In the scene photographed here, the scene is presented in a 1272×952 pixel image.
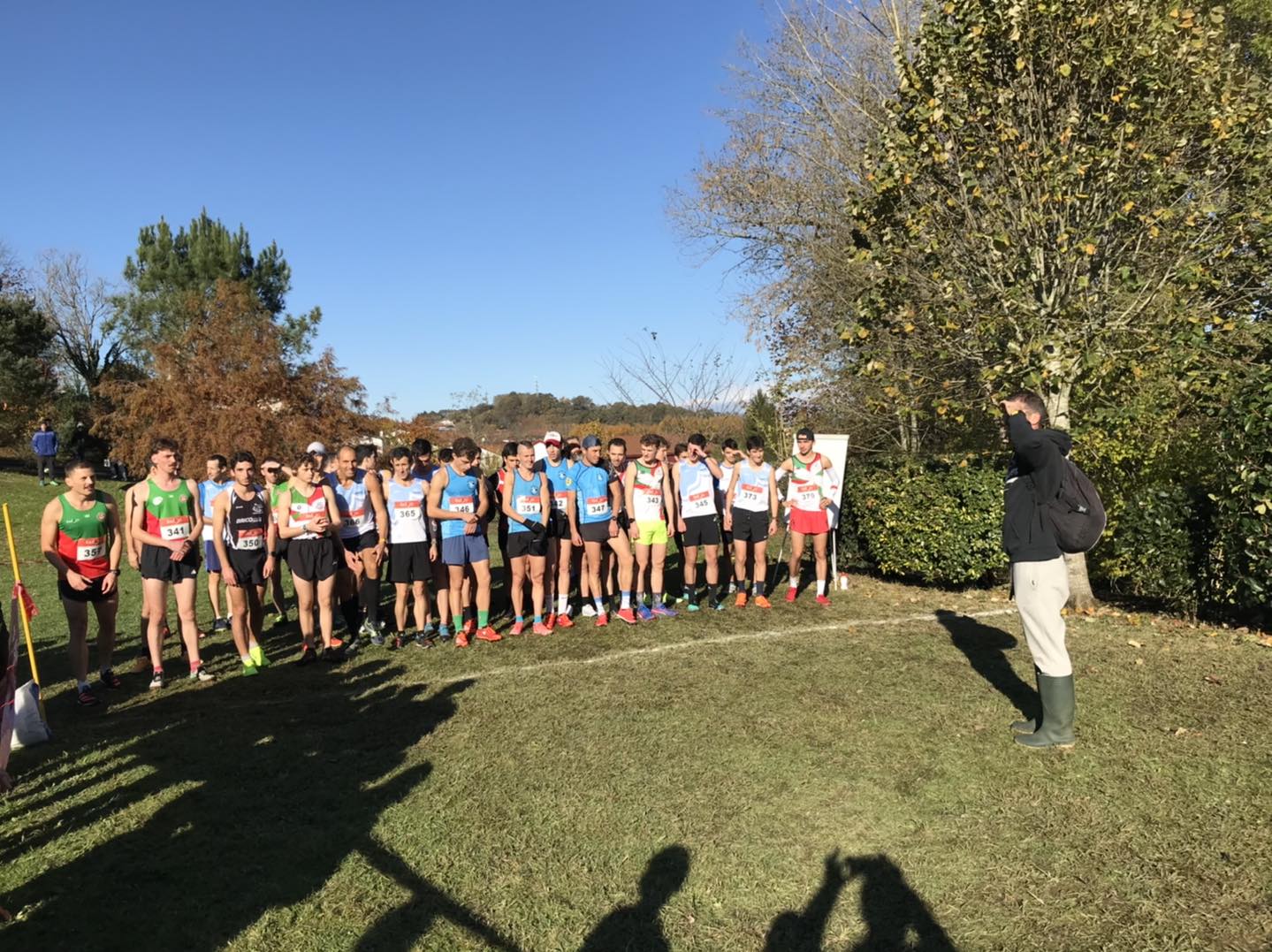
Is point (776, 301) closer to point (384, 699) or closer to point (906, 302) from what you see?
point (906, 302)

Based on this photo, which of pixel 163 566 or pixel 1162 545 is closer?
pixel 163 566

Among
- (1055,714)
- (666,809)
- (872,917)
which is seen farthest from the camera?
(1055,714)

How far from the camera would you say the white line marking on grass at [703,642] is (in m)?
6.77

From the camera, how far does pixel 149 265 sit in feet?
109

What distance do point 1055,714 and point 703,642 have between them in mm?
3399

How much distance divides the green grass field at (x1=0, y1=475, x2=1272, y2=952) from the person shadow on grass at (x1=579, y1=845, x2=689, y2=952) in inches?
0.6

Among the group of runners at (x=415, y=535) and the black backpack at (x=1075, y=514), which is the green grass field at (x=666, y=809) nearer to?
the group of runners at (x=415, y=535)

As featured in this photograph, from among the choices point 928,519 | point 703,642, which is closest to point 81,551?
point 703,642

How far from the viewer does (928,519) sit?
9.44 metres

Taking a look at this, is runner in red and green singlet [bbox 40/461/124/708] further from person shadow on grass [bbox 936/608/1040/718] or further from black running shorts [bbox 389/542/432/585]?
person shadow on grass [bbox 936/608/1040/718]

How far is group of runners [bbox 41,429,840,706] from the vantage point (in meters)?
6.67

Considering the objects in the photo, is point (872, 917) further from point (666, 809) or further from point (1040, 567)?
point (1040, 567)

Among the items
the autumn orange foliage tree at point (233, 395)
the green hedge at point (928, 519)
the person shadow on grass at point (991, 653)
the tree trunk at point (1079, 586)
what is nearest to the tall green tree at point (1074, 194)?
the tree trunk at point (1079, 586)

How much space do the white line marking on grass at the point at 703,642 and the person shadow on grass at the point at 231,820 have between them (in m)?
0.57
